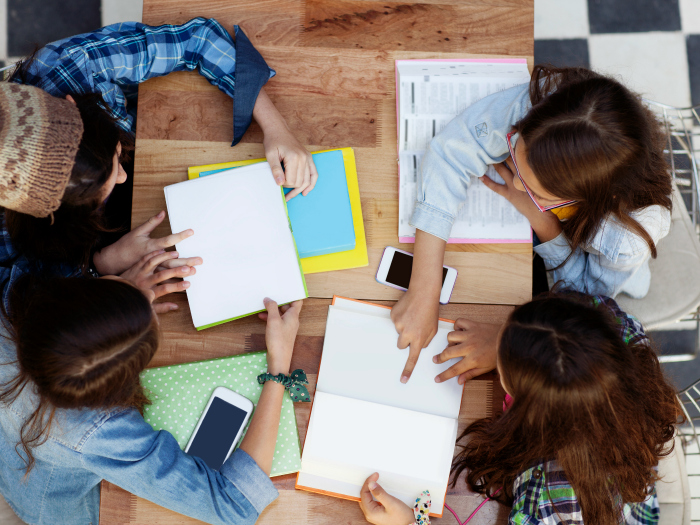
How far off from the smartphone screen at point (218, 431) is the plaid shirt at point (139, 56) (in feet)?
1.91

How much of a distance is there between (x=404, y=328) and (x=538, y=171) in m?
0.36

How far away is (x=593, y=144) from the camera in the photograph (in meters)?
0.84

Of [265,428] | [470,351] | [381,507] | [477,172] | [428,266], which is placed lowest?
[381,507]

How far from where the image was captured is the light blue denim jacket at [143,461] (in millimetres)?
869

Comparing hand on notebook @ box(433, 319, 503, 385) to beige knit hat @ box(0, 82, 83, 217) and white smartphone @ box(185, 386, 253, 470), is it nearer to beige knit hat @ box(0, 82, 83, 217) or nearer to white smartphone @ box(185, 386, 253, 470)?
white smartphone @ box(185, 386, 253, 470)

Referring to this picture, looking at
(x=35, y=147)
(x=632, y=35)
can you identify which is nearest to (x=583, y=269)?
(x=35, y=147)

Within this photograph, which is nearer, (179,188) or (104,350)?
(104,350)

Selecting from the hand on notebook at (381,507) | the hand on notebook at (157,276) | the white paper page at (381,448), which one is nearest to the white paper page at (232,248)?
the hand on notebook at (157,276)

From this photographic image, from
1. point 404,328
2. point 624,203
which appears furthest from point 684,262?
point 404,328

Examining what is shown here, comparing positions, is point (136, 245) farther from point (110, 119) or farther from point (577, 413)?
point (577, 413)

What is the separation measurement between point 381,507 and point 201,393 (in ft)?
1.25

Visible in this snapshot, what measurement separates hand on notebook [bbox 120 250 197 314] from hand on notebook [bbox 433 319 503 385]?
49cm

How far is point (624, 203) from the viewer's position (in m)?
0.95

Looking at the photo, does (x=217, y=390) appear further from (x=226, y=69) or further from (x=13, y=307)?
(x=226, y=69)
